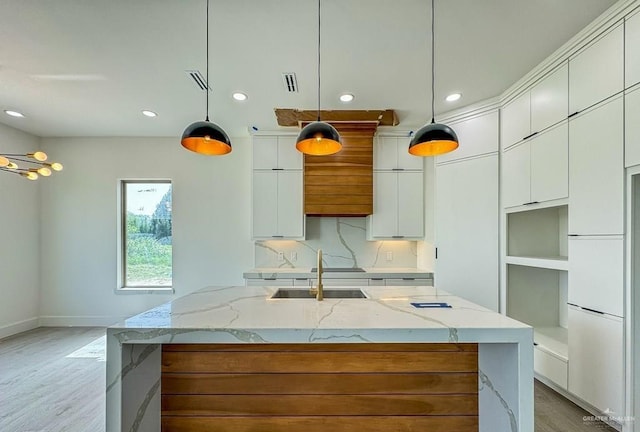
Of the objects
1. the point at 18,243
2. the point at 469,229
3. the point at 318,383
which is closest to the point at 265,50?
the point at 318,383

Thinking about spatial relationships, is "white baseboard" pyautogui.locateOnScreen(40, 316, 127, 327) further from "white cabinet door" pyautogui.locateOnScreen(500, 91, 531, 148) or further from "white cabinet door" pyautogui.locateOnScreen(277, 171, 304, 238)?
"white cabinet door" pyautogui.locateOnScreen(500, 91, 531, 148)

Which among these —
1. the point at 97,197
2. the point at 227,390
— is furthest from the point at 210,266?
the point at 227,390

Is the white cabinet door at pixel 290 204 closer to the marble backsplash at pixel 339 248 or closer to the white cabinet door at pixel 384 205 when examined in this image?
the marble backsplash at pixel 339 248

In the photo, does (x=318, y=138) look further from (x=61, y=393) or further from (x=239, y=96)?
(x=61, y=393)

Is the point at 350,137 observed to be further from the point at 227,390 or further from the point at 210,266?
the point at 227,390

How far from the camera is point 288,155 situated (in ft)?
13.8

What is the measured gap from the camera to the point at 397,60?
263cm

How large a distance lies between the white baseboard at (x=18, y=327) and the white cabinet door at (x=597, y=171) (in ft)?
21.2

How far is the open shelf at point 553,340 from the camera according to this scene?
2.62 meters

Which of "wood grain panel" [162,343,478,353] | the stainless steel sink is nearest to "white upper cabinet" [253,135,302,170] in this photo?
the stainless steel sink

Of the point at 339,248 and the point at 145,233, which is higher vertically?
the point at 145,233

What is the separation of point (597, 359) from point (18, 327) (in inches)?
253

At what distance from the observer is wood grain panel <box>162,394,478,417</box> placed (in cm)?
180

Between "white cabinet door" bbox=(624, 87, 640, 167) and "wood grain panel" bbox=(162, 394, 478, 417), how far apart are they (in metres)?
1.76
